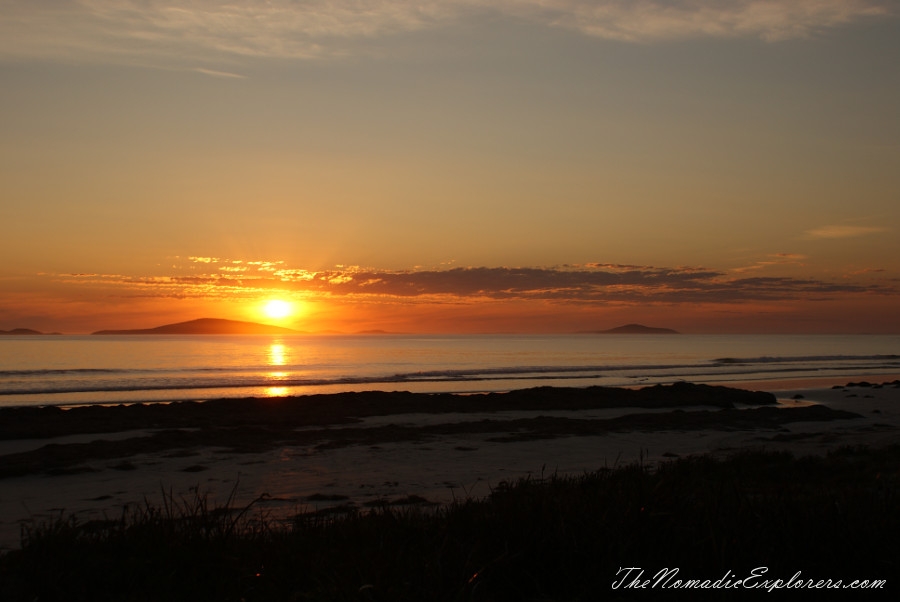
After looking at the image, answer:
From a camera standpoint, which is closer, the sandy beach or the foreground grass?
the foreground grass

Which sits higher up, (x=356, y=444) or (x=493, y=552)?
(x=493, y=552)

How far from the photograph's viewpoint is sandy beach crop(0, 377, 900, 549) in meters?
12.0

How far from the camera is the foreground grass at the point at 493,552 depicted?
4.76 m

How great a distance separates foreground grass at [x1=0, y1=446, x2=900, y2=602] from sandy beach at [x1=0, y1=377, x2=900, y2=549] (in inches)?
62.5

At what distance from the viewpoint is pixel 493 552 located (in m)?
5.24

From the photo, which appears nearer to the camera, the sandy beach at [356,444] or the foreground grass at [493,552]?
the foreground grass at [493,552]

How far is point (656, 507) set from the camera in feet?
18.2

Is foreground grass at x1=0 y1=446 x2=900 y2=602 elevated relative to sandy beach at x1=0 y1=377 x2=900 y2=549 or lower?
elevated

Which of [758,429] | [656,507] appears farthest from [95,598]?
[758,429]

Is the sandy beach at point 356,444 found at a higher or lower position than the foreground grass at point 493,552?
lower

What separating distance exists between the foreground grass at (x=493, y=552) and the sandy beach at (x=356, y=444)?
5.21 feet

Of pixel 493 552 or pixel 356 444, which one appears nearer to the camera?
pixel 493 552

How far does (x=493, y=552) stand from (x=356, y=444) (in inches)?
497

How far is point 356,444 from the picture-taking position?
17438mm
